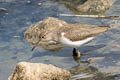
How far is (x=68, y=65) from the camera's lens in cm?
1043

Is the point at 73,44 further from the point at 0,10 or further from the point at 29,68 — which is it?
the point at 0,10

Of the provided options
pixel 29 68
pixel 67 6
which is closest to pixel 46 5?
pixel 67 6

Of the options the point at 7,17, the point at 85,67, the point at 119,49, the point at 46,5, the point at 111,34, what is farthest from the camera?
the point at 46,5

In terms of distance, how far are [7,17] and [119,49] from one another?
19.6 ft

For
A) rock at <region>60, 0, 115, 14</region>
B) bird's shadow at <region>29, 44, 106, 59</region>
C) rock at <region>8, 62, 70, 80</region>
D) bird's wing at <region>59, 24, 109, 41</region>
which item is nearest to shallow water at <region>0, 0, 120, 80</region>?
bird's shadow at <region>29, 44, 106, 59</region>

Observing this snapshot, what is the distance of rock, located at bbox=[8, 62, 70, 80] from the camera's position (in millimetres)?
8570

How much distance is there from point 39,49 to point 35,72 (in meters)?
3.22

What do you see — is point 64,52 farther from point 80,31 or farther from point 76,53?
point 80,31

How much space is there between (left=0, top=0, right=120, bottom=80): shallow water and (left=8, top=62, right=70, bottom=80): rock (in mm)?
1230

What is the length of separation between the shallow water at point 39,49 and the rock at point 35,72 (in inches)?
48.4

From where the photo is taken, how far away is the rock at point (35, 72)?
8.57 m

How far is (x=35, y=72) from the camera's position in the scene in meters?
8.65

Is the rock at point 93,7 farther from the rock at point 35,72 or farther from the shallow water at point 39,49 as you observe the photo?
the rock at point 35,72

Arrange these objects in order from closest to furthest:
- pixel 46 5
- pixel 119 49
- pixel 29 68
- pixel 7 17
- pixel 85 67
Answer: pixel 29 68, pixel 85 67, pixel 119 49, pixel 7 17, pixel 46 5
